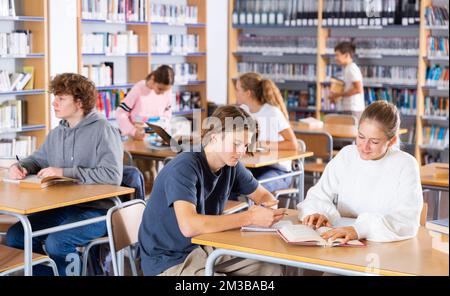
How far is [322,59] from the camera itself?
836 centimetres

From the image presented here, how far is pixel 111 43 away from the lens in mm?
7223

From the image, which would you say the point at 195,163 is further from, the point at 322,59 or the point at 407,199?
the point at 322,59

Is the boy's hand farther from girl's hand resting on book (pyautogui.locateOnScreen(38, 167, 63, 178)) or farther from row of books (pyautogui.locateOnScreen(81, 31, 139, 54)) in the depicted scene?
row of books (pyautogui.locateOnScreen(81, 31, 139, 54))

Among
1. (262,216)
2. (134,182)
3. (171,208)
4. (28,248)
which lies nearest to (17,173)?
(134,182)

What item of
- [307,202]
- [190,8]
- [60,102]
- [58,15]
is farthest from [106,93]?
[307,202]

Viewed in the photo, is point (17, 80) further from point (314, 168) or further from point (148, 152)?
point (314, 168)

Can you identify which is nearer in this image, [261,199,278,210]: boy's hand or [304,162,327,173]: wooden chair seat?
[261,199,278,210]: boy's hand

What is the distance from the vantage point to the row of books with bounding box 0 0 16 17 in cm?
596

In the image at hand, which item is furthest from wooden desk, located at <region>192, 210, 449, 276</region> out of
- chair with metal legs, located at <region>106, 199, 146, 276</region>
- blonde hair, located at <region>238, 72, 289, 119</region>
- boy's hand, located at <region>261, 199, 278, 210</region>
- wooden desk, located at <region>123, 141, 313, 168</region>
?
blonde hair, located at <region>238, 72, 289, 119</region>

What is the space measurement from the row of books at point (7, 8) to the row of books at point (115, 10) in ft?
2.63

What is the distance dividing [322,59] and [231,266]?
19.2 ft

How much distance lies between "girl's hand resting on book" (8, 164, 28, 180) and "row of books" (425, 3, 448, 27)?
208 inches

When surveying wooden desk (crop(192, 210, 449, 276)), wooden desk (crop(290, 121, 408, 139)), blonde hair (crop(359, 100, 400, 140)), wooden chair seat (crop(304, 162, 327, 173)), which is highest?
blonde hair (crop(359, 100, 400, 140))
